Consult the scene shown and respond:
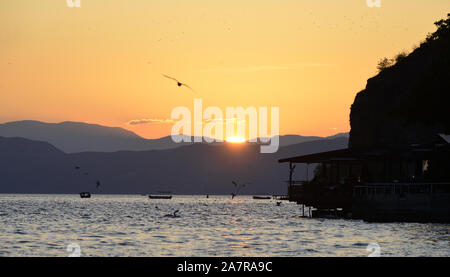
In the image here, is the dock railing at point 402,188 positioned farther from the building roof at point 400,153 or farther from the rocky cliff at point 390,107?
the rocky cliff at point 390,107

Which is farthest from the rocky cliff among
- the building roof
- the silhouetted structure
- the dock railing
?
the dock railing

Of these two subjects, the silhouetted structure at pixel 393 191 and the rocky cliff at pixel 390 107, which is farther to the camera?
the rocky cliff at pixel 390 107

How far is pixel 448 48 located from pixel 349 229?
67.9 ft

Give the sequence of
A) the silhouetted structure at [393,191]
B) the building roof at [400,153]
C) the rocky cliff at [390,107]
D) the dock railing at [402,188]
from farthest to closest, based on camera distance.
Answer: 1. the rocky cliff at [390,107]
2. the building roof at [400,153]
3. the dock railing at [402,188]
4. the silhouetted structure at [393,191]

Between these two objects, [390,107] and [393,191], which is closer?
[393,191]

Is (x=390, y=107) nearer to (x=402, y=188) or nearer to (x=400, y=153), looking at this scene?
(x=400, y=153)

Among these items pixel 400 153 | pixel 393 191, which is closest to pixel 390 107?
pixel 400 153

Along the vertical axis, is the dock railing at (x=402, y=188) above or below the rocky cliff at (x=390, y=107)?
below

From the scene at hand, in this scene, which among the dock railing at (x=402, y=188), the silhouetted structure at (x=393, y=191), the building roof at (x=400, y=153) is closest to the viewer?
the silhouetted structure at (x=393, y=191)

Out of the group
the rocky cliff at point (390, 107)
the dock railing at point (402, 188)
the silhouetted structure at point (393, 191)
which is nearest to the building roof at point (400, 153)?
the silhouetted structure at point (393, 191)

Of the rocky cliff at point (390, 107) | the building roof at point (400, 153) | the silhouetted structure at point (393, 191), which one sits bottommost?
the silhouetted structure at point (393, 191)

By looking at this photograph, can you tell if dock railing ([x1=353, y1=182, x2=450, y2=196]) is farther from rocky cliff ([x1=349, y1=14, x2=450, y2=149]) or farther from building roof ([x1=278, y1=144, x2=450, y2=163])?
rocky cliff ([x1=349, y1=14, x2=450, y2=149])
